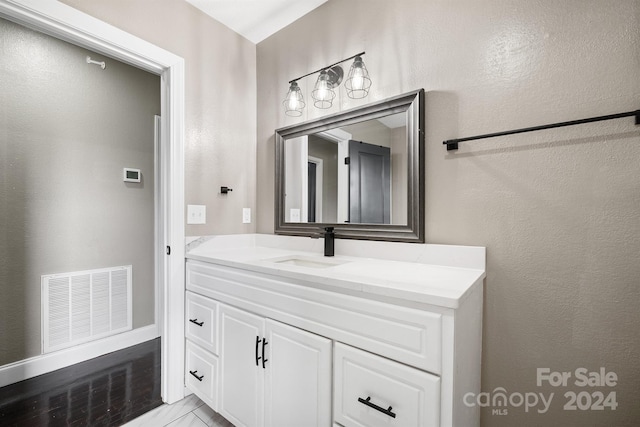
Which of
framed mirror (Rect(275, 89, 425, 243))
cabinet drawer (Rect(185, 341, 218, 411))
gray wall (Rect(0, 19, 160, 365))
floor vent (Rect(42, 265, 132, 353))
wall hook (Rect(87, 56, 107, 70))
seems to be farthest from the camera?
wall hook (Rect(87, 56, 107, 70))

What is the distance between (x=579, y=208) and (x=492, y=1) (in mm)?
953

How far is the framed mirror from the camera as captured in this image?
1.44 m

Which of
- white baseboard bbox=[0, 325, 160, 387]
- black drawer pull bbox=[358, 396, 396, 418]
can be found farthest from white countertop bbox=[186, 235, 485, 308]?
white baseboard bbox=[0, 325, 160, 387]

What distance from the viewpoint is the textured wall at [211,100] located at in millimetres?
1705

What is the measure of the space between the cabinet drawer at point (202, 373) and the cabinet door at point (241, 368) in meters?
0.07

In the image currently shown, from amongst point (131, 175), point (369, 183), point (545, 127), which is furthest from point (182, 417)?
point (545, 127)

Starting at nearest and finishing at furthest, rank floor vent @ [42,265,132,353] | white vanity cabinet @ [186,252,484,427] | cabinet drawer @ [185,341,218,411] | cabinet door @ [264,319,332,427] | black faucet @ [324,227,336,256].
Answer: white vanity cabinet @ [186,252,484,427] → cabinet door @ [264,319,332,427] → cabinet drawer @ [185,341,218,411] → black faucet @ [324,227,336,256] → floor vent @ [42,265,132,353]

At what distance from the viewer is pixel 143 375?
6.63 feet

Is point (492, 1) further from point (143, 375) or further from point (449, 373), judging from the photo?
point (143, 375)

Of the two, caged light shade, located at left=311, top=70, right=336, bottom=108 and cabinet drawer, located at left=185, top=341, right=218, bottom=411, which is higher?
caged light shade, located at left=311, top=70, right=336, bottom=108

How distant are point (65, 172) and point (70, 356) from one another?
1.37 meters

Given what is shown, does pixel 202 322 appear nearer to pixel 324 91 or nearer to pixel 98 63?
pixel 324 91

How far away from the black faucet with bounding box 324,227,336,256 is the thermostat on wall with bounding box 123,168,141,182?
188cm

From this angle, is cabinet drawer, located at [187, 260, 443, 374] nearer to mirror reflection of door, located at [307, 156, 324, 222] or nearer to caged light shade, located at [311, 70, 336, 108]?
mirror reflection of door, located at [307, 156, 324, 222]
